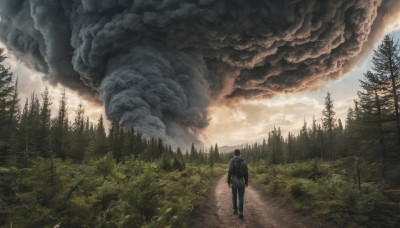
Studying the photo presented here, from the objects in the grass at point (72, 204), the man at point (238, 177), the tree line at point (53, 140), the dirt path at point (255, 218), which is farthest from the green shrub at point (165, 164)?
the man at point (238, 177)

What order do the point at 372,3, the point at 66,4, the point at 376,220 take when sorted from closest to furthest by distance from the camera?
the point at 376,220 → the point at 372,3 → the point at 66,4

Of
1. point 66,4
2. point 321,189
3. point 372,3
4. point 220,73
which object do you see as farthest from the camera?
point 220,73

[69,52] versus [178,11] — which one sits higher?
[178,11]

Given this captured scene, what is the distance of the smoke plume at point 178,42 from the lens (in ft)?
204

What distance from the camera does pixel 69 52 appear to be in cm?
8162

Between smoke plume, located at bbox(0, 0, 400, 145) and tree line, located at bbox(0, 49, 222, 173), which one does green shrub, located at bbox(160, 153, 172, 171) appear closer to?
tree line, located at bbox(0, 49, 222, 173)

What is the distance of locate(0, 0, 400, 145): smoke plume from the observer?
6212cm

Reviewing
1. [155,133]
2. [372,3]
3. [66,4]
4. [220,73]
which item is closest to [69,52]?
[66,4]

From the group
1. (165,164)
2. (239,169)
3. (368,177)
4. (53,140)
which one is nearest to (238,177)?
(239,169)

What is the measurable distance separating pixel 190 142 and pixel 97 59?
144ft

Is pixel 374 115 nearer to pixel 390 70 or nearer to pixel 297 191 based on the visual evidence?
pixel 390 70

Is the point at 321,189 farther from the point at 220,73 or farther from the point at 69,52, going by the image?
the point at 69,52

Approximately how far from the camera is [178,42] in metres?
82.9

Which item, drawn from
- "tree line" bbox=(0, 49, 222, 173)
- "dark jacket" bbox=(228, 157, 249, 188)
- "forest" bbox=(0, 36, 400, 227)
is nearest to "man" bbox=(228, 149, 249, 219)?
"dark jacket" bbox=(228, 157, 249, 188)
